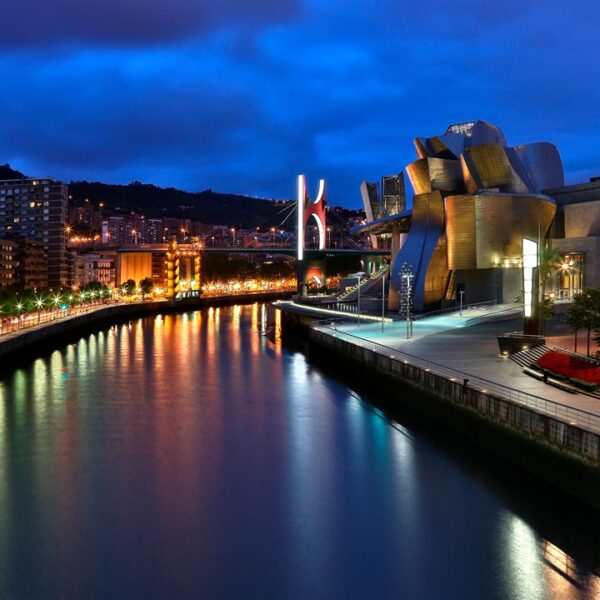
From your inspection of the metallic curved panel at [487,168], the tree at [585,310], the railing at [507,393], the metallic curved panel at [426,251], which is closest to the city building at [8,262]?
the metallic curved panel at [426,251]

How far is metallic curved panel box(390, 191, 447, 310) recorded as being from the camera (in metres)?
36.5

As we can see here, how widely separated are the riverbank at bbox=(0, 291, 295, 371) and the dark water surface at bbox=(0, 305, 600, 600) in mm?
11231

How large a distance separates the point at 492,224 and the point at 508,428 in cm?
2280

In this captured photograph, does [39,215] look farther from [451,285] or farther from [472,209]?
[472,209]

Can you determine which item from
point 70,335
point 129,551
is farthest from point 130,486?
point 70,335

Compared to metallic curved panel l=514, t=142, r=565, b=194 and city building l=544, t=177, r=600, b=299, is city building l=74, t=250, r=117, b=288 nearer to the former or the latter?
metallic curved panel l=514, t=142, r=565, b=194

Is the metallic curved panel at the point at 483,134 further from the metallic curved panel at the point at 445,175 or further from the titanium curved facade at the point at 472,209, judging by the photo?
the metallic curved panel at the point at 445,175

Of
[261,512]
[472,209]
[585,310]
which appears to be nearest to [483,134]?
[472,209]

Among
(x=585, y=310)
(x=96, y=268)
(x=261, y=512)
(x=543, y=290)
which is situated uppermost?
(x=96, y=268)

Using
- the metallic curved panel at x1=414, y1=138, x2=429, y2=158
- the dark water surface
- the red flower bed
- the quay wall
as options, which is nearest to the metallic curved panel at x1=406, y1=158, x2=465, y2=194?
the metallic curved panel at x1=414, y1=138, x2=429, y2=158

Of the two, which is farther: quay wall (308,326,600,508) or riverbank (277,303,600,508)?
riverbank (277,303,600,508)

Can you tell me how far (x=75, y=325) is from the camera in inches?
1826

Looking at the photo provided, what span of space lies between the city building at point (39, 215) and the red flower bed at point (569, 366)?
80.8 m

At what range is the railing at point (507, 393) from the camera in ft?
36.7
